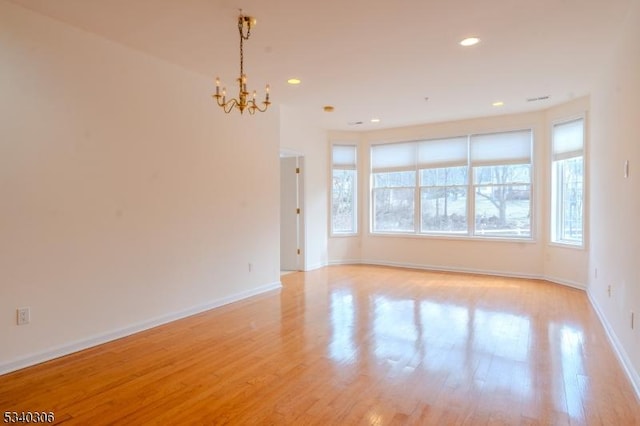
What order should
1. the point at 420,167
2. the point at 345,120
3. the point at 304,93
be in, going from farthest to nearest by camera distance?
1. the point at 420,167
2. the point at 345,120
3. the point at 304,93

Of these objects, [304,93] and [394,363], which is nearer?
[394,363]

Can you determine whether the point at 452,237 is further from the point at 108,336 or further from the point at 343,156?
the point at 108,336

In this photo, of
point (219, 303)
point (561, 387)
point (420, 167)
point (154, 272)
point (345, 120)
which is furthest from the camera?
point (420, 167)

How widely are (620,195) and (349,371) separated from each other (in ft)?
8.97

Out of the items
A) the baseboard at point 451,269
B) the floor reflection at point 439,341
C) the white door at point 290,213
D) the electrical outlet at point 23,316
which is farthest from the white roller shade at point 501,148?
the electrical outlet at point 23,316

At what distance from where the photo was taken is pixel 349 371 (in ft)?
9.39

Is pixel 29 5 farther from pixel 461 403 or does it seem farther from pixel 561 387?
pixel 561 387

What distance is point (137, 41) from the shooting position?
3.52 meters

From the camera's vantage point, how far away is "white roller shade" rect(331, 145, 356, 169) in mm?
7680

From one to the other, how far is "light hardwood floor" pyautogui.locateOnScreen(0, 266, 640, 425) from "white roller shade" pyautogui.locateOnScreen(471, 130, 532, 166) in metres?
2.68

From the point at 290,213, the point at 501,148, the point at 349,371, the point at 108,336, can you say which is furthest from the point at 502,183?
the point at 108,336

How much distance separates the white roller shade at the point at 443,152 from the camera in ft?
22.4

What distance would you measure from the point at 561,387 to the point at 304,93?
422 centimetres

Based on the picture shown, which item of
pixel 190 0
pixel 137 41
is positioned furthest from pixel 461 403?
pixel 137 41
